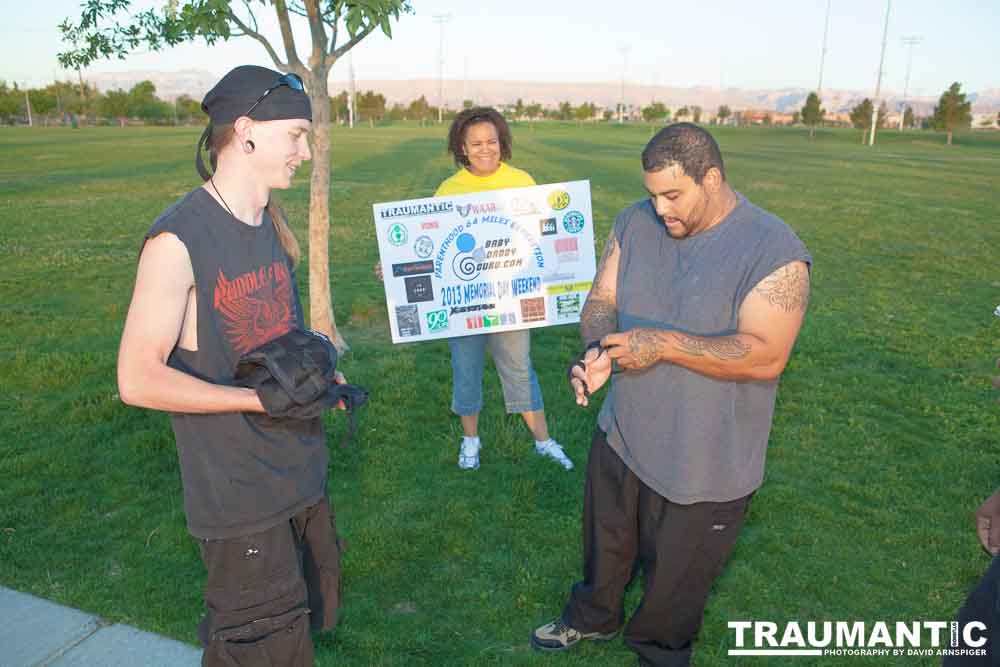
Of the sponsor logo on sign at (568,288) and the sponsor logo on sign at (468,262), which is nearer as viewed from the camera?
the sponsor logo on sign at (468,262)

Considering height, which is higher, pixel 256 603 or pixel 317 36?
pixel 317 36

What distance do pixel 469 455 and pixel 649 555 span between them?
7.67 ft

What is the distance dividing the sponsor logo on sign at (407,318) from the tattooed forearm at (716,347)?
111 inches

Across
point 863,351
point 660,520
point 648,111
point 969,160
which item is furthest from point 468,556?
point 648,111

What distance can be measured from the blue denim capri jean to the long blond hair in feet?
7.79

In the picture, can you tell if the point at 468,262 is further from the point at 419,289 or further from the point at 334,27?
the point at 334,27

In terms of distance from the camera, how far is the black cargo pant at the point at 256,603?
2.53m

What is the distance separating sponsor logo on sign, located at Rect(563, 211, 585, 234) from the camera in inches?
209

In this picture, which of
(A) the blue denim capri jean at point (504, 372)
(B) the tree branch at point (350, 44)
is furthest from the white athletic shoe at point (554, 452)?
(B) the tree branch at point (350, 44)

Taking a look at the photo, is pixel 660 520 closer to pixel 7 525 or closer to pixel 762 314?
pixel 762 314

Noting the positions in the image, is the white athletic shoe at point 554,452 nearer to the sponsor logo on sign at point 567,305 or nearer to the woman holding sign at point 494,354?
the woman holding sign at point 494,354

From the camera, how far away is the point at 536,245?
5.32 metres

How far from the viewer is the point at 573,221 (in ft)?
Result: 17.5

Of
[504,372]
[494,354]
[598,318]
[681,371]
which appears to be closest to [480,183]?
[494,354]
